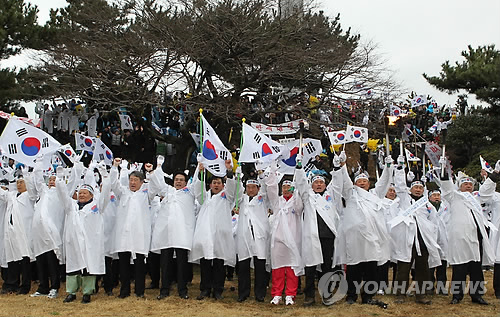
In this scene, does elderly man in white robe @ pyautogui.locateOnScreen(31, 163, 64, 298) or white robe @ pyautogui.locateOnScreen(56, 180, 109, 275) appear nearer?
white robe @ pyautogui.locateOnScreen(56, 180, 109, 275)

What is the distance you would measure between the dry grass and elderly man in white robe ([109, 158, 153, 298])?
35cm

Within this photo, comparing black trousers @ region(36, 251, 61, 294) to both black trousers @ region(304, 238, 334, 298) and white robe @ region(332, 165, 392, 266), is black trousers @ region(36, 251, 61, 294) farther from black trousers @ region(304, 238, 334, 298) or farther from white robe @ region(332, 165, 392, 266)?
white robe @ region(332, 165, 392, 266)

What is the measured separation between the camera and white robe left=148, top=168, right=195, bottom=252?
8164 millimetres

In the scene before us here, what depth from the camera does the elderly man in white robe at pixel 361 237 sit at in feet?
25.2

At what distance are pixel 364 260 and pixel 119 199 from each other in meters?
3.75

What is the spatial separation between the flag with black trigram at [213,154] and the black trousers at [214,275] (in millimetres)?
1307

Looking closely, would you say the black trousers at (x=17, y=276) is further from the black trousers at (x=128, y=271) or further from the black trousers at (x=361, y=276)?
the black trousers at (x=361, y=276)

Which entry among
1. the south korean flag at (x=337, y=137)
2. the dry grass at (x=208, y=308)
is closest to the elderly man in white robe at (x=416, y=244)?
the dry grass at (x=208, y=308)

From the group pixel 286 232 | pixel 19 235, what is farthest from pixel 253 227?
pixel 19 235

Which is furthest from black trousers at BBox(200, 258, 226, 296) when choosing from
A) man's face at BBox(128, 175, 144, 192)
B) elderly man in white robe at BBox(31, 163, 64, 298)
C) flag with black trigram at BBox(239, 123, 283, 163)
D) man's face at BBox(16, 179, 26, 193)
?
man's face at BBox(16, 179, 26, 193)

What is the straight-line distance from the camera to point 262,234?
8.13 meters

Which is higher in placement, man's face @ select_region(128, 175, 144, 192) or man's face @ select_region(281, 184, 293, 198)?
man's face @ select_region(128, 175, 144, 192)

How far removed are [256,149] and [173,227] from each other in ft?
5.77

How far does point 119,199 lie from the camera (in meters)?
8.53
